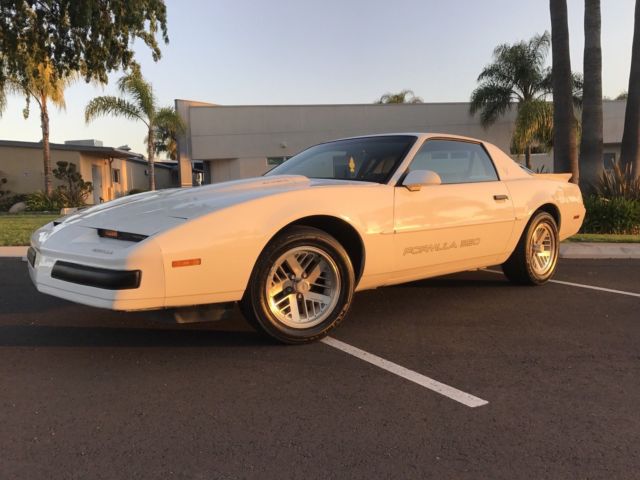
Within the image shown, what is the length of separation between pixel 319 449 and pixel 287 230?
5.36 ft

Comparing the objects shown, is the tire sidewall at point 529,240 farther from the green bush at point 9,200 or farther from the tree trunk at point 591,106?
the green bush at point 9,200

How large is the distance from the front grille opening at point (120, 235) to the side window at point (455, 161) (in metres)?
2.28

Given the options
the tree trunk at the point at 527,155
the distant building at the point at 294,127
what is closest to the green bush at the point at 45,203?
the distant building at the point at 294,127

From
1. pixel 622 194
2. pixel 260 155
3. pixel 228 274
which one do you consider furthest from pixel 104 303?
pixel 260 155

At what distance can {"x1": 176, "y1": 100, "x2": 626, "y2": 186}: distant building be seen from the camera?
28.2m

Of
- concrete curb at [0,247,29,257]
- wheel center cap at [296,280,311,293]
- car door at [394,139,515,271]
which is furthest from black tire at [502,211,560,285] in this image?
concrete curb at [0,247,29,257]

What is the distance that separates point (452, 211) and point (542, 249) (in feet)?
5.75

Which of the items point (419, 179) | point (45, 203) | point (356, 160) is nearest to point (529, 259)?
point (419, 179)

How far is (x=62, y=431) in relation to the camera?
2.62m

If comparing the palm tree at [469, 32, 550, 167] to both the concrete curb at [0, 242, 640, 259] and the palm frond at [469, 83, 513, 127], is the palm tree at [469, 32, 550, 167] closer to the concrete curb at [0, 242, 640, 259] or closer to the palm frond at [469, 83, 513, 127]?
the palm frond at [469, 83, 513, 127]

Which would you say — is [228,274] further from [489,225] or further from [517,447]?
[489,225]

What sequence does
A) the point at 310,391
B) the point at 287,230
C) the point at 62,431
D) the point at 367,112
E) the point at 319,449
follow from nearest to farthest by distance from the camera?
the point at 319,449 → the point at 62,431 → the point at 310,391 → the point at 287,230 → the point at 367,112

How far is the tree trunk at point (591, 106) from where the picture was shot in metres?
11.8

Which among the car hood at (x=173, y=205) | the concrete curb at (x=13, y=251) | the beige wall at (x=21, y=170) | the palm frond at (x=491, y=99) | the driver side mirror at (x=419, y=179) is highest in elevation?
the palm frond at (x=491, y=99)
